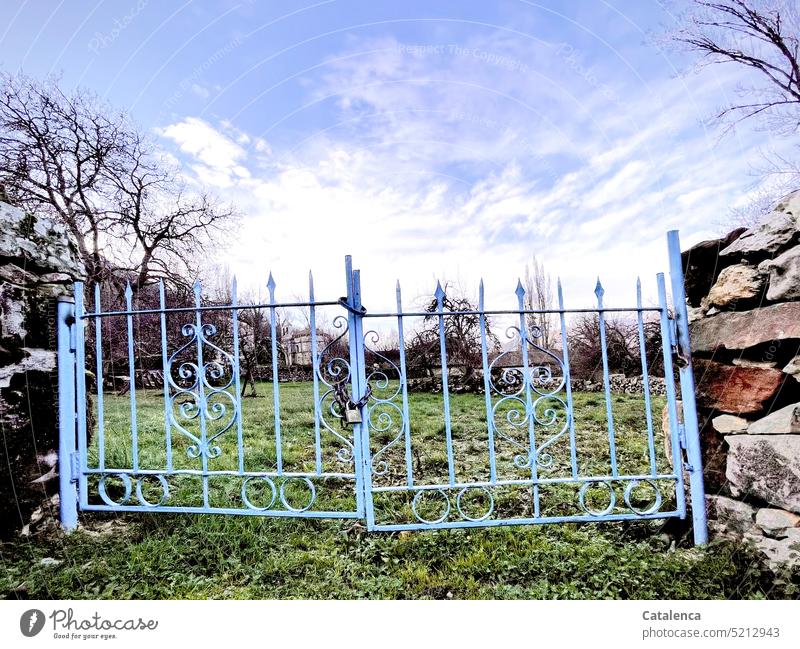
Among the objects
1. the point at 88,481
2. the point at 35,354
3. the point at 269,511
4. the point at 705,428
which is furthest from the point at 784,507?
the point at 35,354

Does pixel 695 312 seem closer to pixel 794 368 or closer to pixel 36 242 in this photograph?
pixel 794 368

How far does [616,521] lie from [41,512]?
2605 millimetres

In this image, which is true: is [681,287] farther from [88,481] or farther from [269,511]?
[88,481]

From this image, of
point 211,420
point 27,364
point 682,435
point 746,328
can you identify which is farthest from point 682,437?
point 27,364

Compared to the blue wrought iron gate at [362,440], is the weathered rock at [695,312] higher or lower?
higher

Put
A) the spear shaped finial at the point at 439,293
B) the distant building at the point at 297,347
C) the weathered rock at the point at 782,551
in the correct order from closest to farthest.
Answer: the weathered rock at the point at 782,551
the spear shaped finial at the point at 439,293
the distant building at the point at 297,347

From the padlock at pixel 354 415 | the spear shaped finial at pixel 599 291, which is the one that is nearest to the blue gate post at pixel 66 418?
the padlock at pixel 354 415

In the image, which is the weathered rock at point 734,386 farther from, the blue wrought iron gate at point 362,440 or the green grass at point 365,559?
the green grass at point 365,559

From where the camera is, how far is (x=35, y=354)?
1.89 meters

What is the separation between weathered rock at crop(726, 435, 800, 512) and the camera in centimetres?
147

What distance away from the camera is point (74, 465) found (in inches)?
76.5

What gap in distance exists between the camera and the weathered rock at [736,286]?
1.60 m

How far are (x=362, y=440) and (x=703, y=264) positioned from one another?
1655mm

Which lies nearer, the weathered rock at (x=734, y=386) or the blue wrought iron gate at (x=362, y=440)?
the weathered rock at (x=734, y=386)
